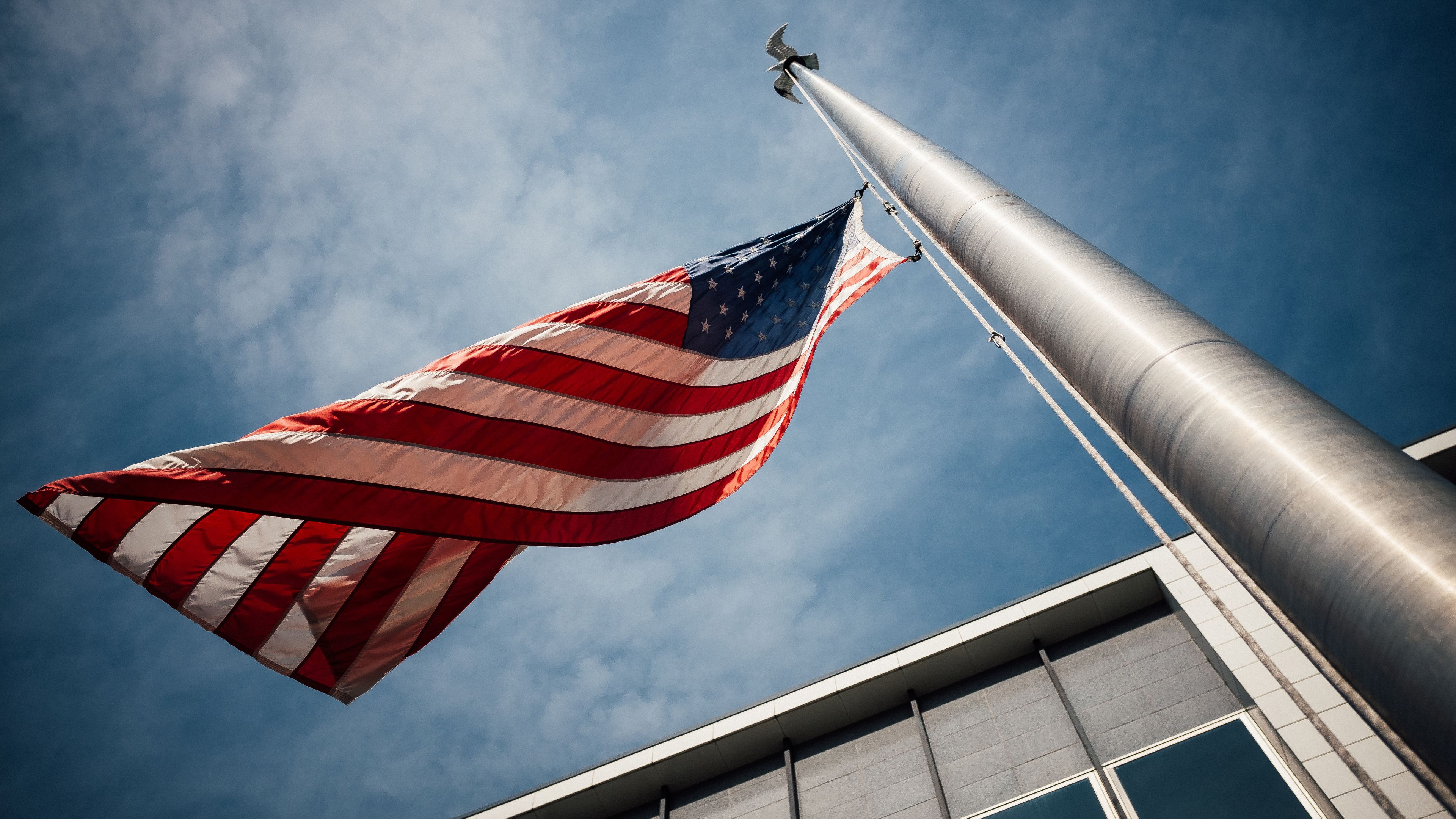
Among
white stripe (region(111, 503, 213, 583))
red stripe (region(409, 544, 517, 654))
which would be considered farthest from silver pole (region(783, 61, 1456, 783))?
white stripe (region(111, 503, 213, 583))

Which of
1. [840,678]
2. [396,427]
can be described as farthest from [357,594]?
[840,678]

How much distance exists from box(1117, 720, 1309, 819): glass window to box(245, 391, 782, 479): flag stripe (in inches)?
286

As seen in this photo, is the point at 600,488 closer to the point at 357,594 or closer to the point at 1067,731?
the point at 357,594

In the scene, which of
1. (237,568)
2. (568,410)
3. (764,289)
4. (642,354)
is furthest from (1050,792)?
(237,568)

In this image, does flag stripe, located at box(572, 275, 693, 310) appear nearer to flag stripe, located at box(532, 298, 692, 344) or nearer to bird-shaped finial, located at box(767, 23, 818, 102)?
flag stripe, located at box(532, 298, 692, 344)

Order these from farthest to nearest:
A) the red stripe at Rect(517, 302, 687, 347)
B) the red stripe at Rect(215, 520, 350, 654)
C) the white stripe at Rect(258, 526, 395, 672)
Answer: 1. the red stripe at Rect(517, 302, 687, 347)
2. the white stripe at Rect(258, 526, 395, 672)
3. the red stripe at Rect(215, 520, 350, 654)

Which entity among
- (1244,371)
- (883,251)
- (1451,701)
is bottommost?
(1451,701)

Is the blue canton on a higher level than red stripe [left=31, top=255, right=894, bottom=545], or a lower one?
higher

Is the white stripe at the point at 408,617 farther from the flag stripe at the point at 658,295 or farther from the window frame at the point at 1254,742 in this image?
the window frame at the point at 1254,742

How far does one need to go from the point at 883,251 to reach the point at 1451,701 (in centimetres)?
788

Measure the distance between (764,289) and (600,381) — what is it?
2.57 meters

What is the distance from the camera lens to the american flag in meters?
6.11

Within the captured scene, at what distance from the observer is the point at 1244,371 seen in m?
2.51

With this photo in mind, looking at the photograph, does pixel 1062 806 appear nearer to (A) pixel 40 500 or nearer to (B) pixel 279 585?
(B) pixel 279 585
